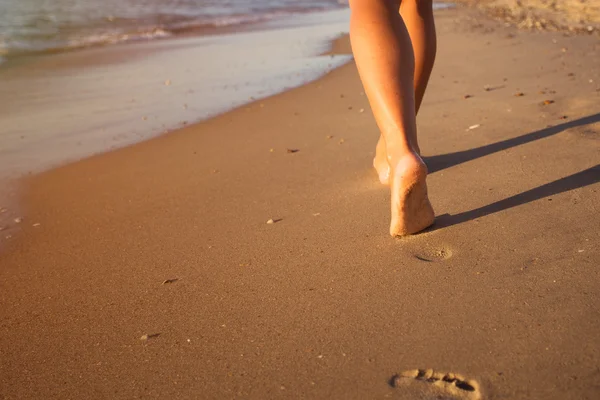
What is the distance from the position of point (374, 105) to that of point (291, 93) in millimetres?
2591

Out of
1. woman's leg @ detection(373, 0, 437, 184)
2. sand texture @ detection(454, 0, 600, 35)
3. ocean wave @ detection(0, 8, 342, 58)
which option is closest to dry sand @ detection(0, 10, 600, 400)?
woman's leg @ detection(373, 0, 437, 184)

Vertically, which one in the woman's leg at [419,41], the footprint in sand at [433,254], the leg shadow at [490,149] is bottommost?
the leg shadow at [490,149]

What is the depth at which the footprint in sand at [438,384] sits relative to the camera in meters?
1.20

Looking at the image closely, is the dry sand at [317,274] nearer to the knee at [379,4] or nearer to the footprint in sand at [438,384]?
the footprint in sand at [438,384]

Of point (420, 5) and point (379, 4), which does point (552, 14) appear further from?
point (379, 4)

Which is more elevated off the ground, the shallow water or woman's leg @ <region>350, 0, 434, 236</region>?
woman's leg @ <region>350, 0, 434, 236</region>

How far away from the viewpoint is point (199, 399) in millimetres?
1276

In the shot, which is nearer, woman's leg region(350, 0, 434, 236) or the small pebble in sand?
the small pebble in sand

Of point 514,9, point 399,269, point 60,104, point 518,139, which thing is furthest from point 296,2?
point 399,269

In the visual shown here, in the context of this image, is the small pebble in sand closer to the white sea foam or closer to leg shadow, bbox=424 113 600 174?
leg shadow, bbox=424 113 600 174

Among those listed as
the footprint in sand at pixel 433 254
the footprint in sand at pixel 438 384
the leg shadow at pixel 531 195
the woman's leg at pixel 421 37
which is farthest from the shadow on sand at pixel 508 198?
the footprint in sand at pixel 438 384

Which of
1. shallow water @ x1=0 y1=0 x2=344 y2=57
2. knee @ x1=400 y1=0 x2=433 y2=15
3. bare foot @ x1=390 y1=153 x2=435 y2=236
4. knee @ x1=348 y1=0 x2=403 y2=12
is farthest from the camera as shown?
shallow water @ x1=0 y1=0 x2=344 y2=57

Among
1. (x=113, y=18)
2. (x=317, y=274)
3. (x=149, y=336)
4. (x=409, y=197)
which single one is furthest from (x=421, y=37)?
(x=113, y=18)

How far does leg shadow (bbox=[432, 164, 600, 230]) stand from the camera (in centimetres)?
188
